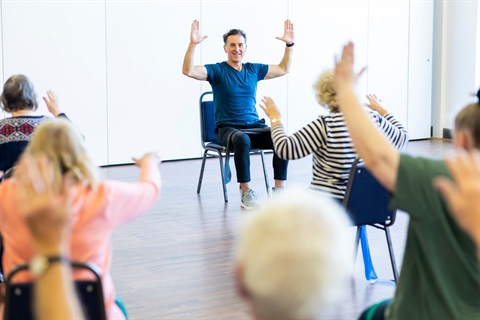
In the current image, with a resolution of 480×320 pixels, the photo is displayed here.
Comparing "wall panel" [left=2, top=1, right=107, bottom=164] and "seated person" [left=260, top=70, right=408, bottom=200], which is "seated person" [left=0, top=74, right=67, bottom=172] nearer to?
"seated person" [left=260, top=70, right=408, bottom=200]

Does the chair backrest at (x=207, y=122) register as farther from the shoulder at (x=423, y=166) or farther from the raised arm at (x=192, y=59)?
the shoulder at (x=423, y=166)

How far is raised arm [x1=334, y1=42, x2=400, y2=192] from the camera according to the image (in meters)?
1.92

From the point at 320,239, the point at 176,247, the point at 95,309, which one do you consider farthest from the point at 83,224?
the point at 176,247

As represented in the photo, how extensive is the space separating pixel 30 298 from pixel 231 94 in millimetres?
4280

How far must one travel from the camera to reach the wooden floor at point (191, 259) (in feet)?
12.4

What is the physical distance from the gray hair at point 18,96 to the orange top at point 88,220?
1620mm

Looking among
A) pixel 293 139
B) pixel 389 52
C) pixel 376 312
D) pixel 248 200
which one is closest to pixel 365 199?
pixel 293 139

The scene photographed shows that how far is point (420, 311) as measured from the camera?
1959 millimetres

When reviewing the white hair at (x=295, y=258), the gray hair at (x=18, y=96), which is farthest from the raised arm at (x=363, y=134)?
the gray hair at (x=18, y=96)

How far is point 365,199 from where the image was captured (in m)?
3.71

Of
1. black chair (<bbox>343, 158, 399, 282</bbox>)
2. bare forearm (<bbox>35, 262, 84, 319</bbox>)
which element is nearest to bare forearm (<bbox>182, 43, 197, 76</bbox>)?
black chair (<bbox>343, 158, 399, 282</bbox>)

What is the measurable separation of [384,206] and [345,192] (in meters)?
0.21

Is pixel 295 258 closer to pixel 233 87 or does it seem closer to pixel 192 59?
pixel 192 59

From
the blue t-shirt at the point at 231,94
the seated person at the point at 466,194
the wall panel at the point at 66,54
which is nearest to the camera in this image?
the seated person at the point at 466,194
